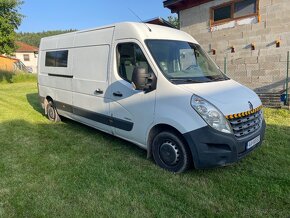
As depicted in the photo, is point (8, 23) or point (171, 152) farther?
point (8, 23)

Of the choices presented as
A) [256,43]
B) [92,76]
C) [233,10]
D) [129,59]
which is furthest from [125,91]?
[233,10]

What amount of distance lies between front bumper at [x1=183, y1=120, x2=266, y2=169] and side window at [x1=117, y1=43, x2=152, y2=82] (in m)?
1.33

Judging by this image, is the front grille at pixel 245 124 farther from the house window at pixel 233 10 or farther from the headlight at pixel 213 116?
the house window at pixel 233 10

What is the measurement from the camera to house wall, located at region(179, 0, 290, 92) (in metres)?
8.84

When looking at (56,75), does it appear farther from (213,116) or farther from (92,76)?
(213,116)

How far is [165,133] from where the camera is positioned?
3994 millimetres

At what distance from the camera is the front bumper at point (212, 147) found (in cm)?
348

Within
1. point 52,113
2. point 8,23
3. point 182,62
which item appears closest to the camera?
point 182,62

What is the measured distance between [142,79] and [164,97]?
0.44 m

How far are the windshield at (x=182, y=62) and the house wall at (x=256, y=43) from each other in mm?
5456

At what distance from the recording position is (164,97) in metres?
3.89

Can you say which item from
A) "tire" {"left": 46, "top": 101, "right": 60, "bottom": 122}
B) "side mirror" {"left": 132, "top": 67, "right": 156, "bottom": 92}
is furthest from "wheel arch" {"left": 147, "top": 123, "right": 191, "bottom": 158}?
"tire" {"left": 46, "top": 101, "right": 60, "bottom": 122}

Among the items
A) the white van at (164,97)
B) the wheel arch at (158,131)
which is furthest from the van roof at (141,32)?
the wheel arch at (158,131)

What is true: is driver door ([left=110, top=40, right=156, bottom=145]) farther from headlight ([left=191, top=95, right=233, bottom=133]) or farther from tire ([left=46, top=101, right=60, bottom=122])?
tire ([left=46, top=101, right=60, bottom=122])
